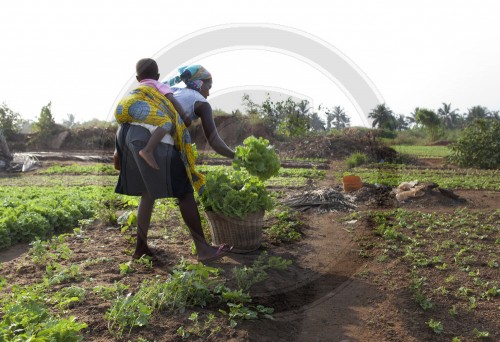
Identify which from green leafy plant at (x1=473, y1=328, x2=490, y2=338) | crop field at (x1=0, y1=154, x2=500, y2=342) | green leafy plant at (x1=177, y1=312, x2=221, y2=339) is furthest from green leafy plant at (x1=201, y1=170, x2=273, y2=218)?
green leafy plant at (x1=473, y1=328, x2=490, y2=338)

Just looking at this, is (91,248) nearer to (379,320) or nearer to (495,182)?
(379,320)

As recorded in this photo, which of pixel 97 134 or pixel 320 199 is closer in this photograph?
pixel 320 199

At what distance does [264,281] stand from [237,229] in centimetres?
75

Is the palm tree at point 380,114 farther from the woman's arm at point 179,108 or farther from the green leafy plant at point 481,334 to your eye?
the green leafy plant at point 481,334

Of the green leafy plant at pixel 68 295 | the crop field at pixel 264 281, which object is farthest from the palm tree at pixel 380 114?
the green leafy plant at pixel 68 295

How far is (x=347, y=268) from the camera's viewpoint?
181 inches

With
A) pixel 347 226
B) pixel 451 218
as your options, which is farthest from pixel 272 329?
pixel 451 218

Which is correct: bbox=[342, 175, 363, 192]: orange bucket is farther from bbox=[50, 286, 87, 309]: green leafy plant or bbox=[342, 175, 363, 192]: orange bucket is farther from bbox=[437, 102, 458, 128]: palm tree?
bbox=[437, 102, 458, 128]: palm tree

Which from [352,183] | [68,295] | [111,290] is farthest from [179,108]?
[352,183]

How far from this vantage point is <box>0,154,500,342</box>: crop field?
2.97 meters

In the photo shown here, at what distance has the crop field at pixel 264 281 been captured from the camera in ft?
9.74

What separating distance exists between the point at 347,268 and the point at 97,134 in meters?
25.0

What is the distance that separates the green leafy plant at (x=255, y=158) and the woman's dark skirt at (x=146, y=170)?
2.94 ft

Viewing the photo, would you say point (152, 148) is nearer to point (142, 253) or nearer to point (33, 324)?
point (142, 253)
